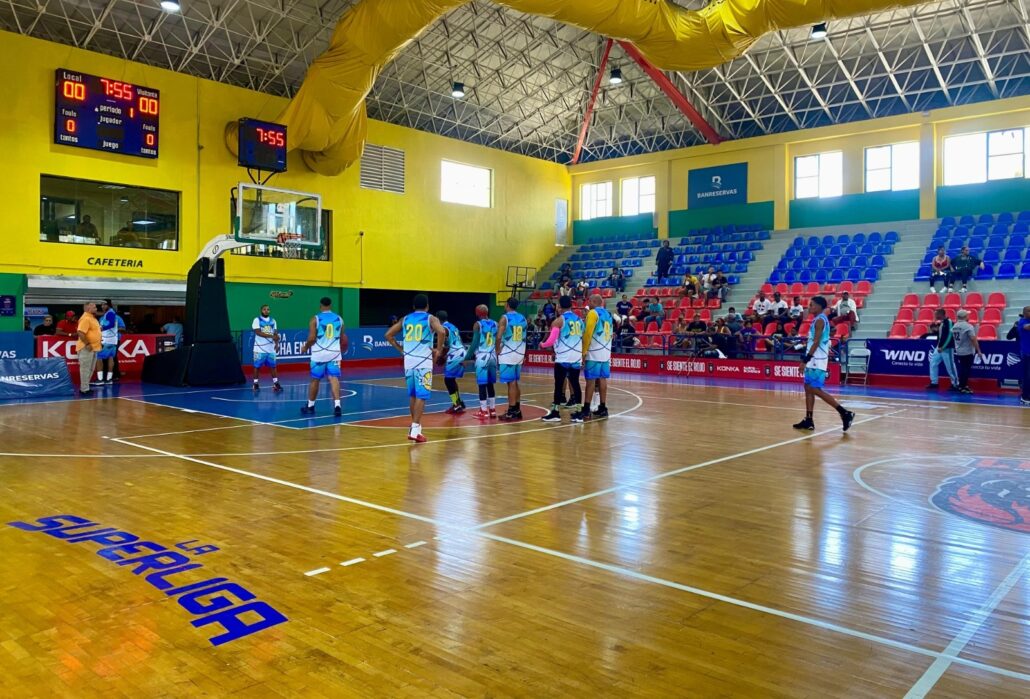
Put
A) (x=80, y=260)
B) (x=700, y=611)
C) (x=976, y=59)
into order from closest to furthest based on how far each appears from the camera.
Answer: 1. (x=700, y=611)
2. (x=80, y=260)
3. (x=976, y=59)

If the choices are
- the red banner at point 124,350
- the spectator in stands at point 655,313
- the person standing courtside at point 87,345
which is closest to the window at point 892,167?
the spectator in stands at point 655,313

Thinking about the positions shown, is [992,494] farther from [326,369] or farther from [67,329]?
[67,329]

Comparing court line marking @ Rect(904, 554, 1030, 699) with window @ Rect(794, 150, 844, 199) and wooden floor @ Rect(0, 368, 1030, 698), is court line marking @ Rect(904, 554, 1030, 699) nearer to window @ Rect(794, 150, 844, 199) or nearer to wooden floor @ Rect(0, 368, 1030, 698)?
wooden floor @ Rect(0, 368, 1030, 698)

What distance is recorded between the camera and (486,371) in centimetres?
1211

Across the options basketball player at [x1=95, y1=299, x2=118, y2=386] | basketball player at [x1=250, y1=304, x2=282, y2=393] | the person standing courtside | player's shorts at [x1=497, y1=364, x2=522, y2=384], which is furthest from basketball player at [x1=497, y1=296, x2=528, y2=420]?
basketball player at [x1=95, y1=299, x2=118, y2=386]

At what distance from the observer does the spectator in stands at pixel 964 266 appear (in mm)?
20906

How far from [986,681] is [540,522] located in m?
3.19

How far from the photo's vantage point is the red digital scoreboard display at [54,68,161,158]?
59.4 feet

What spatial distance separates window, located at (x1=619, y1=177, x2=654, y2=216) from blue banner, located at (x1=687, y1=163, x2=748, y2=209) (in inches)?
75.2

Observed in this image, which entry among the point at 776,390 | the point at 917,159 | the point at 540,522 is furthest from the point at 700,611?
the point at 917,159

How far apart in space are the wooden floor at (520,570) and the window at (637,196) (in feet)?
78.0

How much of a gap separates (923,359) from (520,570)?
16.3 metres

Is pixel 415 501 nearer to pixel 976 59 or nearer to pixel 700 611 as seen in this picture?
pixel 700 611

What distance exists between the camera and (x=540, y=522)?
5.89 m
